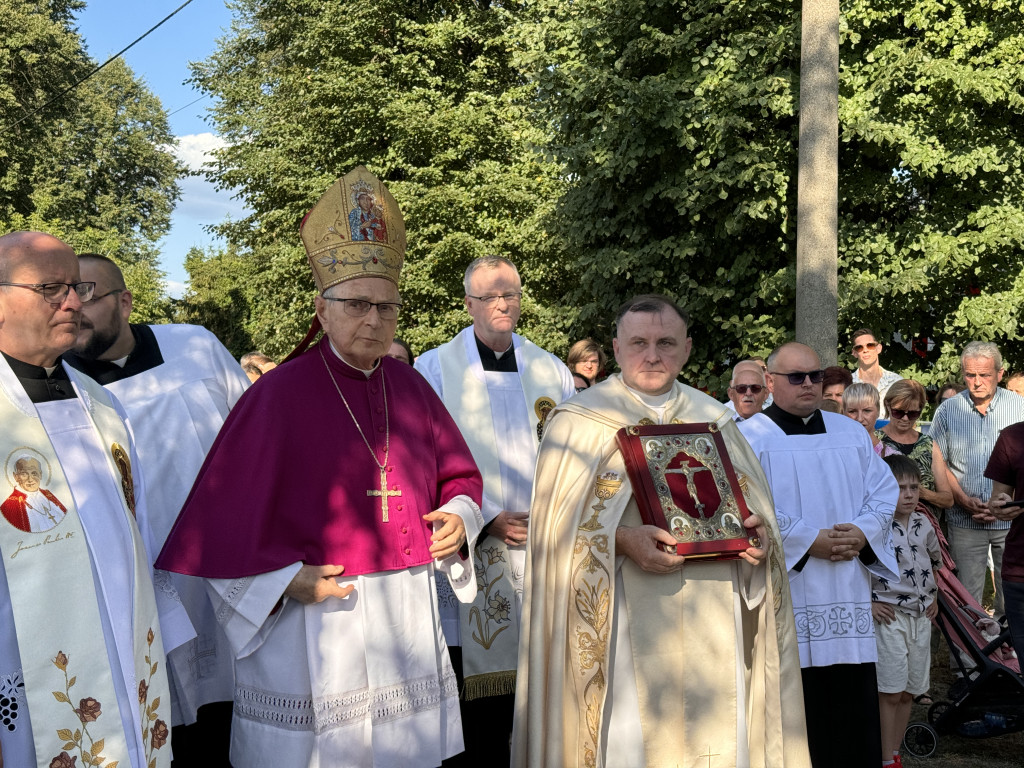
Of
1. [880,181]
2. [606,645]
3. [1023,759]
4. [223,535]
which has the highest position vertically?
[880,181]

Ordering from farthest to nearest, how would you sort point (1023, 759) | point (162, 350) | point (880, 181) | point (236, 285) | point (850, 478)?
point (236, 285)
point (880, 181)
point (1023, 759)
point (850, 478)
point (162, 350)

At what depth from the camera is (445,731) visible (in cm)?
402

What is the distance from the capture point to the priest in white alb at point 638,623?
4.21 meters

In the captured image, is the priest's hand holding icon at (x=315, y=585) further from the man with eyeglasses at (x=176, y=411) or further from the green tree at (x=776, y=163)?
the green tree at (x=776, y=163)

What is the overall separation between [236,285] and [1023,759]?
120 feet

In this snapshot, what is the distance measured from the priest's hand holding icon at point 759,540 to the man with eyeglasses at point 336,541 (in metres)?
1.06

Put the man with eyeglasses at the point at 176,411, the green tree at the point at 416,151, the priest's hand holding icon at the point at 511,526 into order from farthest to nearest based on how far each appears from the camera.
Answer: the green tree at the point at 416,151 < the priest's hand holding icon at the point at 511,526 < the man with eyeglasses at the point at 176,411

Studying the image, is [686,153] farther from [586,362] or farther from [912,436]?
[912,436]

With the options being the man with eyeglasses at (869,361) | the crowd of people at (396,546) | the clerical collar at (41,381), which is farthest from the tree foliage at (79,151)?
the clerical collar at (41,381)

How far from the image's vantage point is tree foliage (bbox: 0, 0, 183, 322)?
1250 inches

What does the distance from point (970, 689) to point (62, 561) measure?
5.47m

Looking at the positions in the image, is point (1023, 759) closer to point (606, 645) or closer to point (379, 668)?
point (606, 645)

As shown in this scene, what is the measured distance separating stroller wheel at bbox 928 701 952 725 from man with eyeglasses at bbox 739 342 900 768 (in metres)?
1.46

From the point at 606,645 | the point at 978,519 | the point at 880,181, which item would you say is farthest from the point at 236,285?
the point at 606,645
